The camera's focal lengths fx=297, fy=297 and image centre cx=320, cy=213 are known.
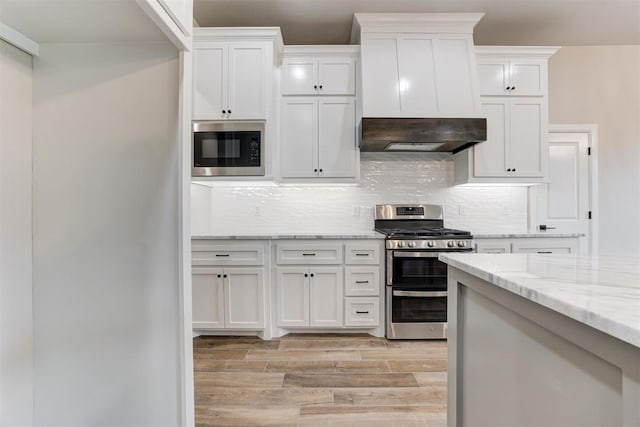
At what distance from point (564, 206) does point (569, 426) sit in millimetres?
3526

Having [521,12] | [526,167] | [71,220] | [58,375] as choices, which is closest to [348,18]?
[521,12]

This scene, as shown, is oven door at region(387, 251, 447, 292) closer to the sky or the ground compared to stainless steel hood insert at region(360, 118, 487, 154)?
closer to the ground

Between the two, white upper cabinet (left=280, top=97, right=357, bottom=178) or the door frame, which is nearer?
white upper cabinet (left=280, top=97, right=357, bottom=178)

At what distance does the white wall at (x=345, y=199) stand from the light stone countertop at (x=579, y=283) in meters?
2.10

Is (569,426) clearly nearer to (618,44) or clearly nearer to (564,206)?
(564,206)

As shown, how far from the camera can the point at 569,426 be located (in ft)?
2.19

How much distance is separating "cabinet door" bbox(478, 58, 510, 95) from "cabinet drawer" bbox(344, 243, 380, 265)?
1892 millimetres

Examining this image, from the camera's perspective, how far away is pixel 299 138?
2.89 meters

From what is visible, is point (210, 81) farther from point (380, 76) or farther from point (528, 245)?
point (528, 245)

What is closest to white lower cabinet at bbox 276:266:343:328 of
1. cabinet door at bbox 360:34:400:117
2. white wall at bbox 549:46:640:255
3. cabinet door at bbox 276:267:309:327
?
cabinet door at bbox 276:267:309:327

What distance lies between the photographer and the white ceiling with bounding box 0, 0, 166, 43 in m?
0.97

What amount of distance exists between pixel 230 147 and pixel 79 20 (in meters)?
1.65

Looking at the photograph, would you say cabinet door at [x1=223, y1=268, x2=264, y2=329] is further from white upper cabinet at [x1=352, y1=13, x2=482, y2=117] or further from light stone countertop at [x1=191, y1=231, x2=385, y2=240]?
white upper cabinet at [x1=352, y1=13, x2=482, y2=117]

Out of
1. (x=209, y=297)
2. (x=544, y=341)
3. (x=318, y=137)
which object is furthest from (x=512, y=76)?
(x=209, y=297)
